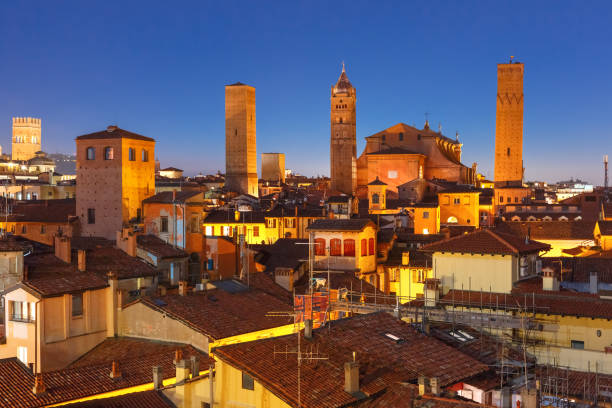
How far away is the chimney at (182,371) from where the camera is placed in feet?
55.0

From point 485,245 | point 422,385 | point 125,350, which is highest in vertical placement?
point 485,245

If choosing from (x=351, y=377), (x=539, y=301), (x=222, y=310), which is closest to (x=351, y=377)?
(x=351, y=377)

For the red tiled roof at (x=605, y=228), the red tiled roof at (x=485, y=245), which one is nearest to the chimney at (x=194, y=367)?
the red tiled roof at (x=485, y=245)

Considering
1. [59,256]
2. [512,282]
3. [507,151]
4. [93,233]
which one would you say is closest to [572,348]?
[512,282]

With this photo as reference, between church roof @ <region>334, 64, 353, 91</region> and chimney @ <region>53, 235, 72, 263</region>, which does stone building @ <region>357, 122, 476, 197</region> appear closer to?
church roof @ <region>334, 64, 353, 91</region>

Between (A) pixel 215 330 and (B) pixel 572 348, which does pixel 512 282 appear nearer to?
(B) pixel 572 348

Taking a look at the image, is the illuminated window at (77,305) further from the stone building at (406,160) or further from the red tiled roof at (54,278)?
the stone building at (406,160)

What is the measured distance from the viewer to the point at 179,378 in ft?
55.4

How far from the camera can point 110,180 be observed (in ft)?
141

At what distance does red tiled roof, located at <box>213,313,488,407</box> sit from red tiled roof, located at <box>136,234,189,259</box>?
15.4 m

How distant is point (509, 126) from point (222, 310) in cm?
7289

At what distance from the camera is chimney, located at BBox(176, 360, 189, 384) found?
16766 mm

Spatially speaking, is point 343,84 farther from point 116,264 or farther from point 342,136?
point 116,264

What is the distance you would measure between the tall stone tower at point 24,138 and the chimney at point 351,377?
14622 centimetres
